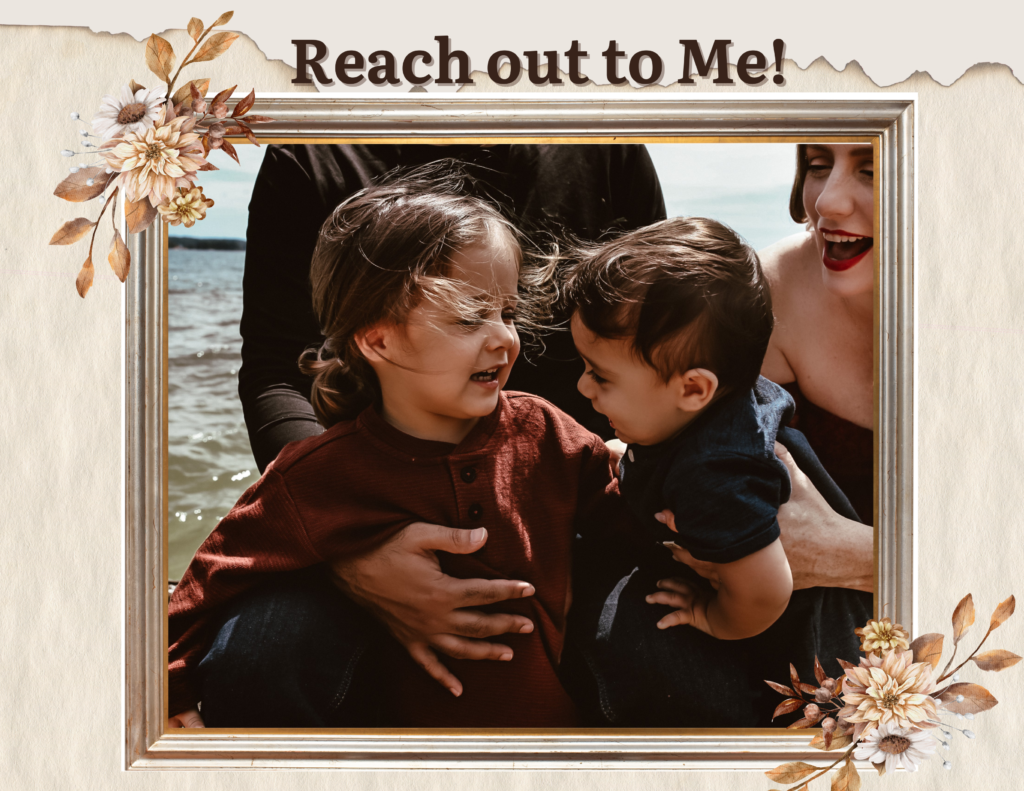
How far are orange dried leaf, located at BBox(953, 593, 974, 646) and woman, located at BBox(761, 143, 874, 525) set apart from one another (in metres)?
0.22

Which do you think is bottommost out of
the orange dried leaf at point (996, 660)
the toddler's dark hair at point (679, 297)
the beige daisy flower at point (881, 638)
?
the orange dried leaf at point (996, 660)

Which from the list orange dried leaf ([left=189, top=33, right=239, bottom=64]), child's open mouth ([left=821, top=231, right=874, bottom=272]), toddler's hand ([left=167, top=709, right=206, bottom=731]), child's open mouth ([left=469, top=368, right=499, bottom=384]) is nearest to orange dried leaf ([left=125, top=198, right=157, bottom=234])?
orange dried leaf ([left=189, top=33, right=239, bottom=64])

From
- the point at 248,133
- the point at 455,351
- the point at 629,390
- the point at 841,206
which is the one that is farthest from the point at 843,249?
the point at 248,133

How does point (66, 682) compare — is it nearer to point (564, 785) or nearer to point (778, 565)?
point (564, 785)

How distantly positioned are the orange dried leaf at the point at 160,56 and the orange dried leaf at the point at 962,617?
165 centimetres

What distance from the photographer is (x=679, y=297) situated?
145cm

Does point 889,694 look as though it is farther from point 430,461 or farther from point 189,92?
point 189,92

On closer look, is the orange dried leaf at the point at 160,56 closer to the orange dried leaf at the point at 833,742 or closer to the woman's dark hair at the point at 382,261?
the woman's dark hair at the point at 382,261

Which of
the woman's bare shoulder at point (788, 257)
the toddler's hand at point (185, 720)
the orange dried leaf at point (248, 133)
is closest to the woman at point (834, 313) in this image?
the woman's bare shoulder at point (788, 257)

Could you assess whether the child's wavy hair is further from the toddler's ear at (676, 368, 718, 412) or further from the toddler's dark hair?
the toddler's ear at (676, 368, 718, 412)

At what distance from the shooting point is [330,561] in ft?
4.90

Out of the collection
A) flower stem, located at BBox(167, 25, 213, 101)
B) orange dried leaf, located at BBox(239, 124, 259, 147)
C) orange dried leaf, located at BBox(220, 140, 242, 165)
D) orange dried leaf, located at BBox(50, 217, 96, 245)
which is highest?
flower stem, located at BBox(167, 25, 213, 101)

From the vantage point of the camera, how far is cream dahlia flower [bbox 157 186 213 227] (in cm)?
155

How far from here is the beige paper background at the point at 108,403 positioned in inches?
61.5
